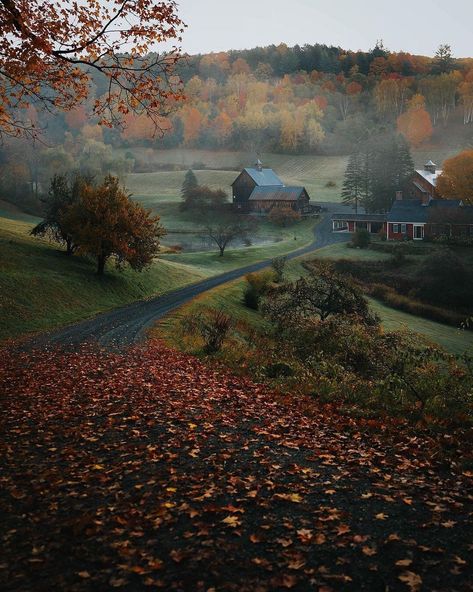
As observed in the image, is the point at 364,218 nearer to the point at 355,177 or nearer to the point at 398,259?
the point at 355,177

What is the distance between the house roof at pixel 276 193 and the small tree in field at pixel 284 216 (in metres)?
6.65

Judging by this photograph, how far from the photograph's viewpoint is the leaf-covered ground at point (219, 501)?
5.70 meters

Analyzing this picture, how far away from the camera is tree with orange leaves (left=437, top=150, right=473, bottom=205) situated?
83500 millimetres

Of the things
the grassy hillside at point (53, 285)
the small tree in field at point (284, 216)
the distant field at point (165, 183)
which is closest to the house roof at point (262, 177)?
the distant field at point (165, 183)

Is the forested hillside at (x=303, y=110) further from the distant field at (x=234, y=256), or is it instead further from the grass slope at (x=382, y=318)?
the grass slope at (x=382, y=318)

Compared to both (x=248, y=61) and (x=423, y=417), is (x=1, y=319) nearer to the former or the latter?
(x=423, y=417)

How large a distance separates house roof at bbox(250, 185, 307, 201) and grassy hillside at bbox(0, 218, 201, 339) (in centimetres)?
5198

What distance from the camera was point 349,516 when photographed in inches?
273

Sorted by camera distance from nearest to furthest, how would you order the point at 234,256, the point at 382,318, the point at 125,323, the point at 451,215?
the point at 125,323, the point at 382,318, the point at 234,256, the point at 451,215

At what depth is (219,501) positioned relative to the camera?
725 cm

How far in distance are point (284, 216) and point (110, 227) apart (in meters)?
56.4

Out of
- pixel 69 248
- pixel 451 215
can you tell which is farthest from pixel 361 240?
pixel 69 248

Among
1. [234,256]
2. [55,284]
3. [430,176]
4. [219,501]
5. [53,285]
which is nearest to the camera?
[219,501]

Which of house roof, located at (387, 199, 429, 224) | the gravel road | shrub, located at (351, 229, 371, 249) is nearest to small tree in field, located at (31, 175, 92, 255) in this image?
the gravel road
